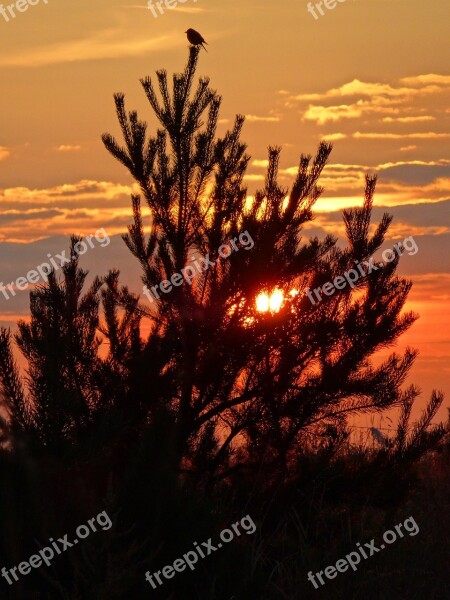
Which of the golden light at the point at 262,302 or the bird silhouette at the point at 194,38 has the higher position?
the bird silhouette at the point at 194,38

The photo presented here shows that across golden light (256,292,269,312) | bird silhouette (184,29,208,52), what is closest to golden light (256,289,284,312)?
golden light (256,292,269,312)

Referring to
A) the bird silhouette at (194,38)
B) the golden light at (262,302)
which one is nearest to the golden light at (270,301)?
the golden light at (262,302)

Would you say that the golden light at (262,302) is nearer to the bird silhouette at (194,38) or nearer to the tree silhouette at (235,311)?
the tree silhouette at (235,311)

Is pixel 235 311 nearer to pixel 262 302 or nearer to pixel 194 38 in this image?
pixel 262 302

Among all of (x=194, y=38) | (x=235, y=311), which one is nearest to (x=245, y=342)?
(x=235, y=311)

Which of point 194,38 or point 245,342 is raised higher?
point 194,38

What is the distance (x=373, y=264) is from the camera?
29.8ft

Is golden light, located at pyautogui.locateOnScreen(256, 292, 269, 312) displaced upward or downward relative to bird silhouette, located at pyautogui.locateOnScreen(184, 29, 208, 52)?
downward

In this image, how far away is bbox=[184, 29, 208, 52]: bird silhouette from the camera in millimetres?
8375

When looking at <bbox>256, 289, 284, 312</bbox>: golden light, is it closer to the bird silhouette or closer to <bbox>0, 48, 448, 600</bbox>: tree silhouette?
<bbox>0, 48, 448, 600</bbox>: tree silhouette

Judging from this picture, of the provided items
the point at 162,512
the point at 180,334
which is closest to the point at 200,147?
the point at 180,334

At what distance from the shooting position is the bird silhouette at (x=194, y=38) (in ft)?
27.5

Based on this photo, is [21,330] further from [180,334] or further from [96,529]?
A: [96,529]

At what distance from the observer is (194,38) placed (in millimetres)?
8391
